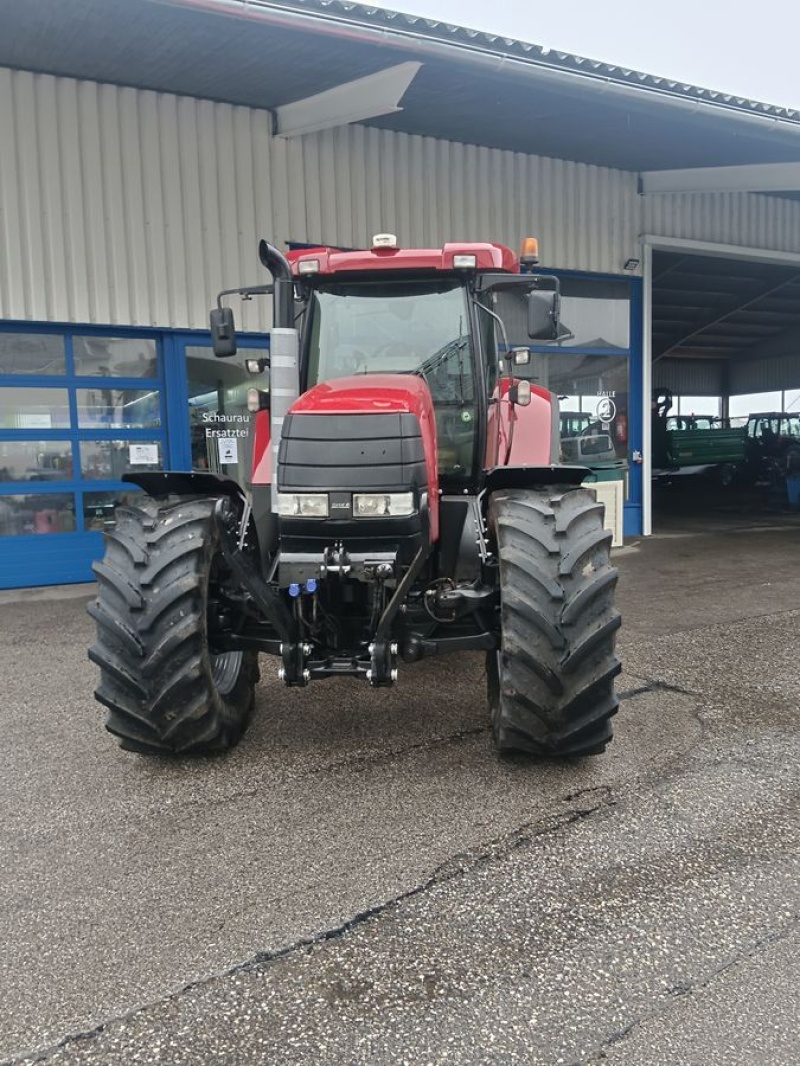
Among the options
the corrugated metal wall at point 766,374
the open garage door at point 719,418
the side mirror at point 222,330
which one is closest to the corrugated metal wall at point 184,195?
the open garage door at point 719,418

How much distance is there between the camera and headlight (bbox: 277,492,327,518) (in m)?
3.28

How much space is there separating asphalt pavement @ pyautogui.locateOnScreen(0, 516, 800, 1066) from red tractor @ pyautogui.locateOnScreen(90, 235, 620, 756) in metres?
0.34

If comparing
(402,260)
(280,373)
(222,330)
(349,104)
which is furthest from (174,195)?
(280,373)

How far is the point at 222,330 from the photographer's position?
4.46 m

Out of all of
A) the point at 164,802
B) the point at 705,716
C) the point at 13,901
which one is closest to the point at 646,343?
the point at 705,716

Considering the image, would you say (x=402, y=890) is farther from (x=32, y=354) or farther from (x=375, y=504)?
(x=32, y=354)

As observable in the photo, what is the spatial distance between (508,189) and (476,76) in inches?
100

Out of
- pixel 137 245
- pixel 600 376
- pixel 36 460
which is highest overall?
pixel 137 245

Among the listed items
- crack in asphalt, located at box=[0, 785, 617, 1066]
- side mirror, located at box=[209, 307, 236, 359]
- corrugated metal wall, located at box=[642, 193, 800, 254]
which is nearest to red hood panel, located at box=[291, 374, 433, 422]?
side mirror, located at box=[209, 307, 236, 359]

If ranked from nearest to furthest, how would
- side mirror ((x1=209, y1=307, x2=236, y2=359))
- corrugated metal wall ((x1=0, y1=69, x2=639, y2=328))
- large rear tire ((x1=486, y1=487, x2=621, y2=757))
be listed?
large rear tire ((x1=486, y1=487, x2=621, y2=757)), side mirror ((x1=209, y1=307, x2=236, y2=359)), corrugated metal wall ((x1=0, y1=69, x2=639, y2=328))

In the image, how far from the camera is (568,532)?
3.38 meters

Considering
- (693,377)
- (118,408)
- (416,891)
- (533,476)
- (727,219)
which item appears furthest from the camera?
(693,377)

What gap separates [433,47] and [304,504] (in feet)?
17.8

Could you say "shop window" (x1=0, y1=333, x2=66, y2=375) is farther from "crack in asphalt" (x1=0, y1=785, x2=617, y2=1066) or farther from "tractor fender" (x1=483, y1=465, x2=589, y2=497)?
"crack in asphalt" (x1=0, y1=785, x2=617, y2=1066)
